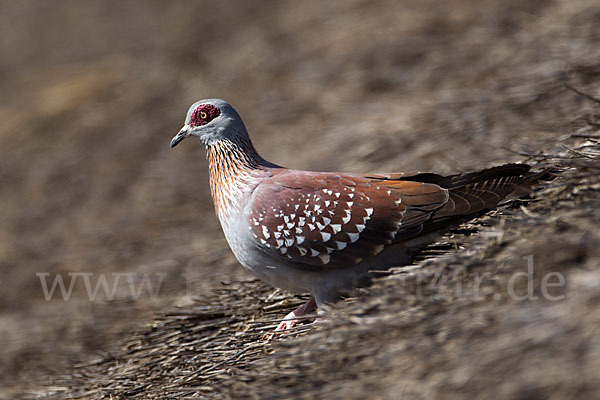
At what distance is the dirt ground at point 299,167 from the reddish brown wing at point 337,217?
0.31 m

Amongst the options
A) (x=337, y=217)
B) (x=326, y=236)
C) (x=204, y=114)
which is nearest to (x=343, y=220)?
(x=337, y=217)

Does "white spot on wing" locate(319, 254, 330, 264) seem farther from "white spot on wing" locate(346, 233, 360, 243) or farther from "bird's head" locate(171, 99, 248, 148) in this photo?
"bird's head" locate(171, 99, 248, 148)

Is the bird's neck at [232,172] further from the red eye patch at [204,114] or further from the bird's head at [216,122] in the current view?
the red eye patch at [204,114]

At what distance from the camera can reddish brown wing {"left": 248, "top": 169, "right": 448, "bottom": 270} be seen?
13.4 feet

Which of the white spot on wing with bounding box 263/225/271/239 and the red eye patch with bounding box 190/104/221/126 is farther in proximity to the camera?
the red eye patch with bounding box 190/104/221/126

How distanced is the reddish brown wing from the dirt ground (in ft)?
1.02

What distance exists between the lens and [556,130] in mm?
5066

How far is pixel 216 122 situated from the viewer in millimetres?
4707

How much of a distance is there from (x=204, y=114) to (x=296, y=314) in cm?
160

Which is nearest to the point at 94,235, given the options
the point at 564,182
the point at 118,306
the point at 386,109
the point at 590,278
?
the point at 118,306

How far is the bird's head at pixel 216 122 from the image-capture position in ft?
15.4

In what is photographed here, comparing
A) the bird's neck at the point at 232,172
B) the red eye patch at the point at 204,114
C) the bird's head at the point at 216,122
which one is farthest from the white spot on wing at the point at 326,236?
the red eye patch at the point at 204,114

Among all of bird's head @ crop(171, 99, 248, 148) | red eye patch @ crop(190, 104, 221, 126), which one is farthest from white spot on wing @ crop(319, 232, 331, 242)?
red eye patch @ crop(190, 104, 221, 126)

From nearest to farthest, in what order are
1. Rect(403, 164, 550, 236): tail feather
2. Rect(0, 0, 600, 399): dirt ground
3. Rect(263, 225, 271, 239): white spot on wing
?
Rect(0, 0, 600, 399): dirt ground, Rect(403, 164, 550, 236): tail feather, Rect(263, 225, 271, 239): white spot on wing
